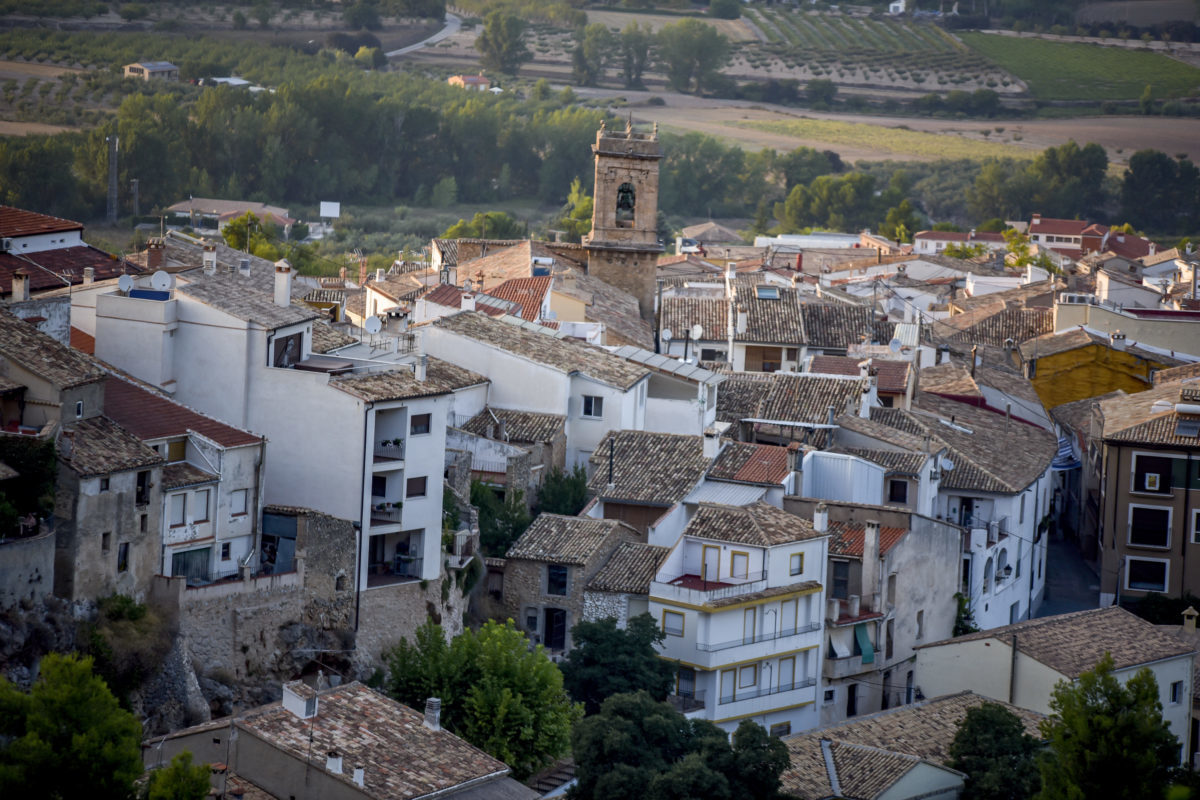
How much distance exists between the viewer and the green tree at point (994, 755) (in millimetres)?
33875

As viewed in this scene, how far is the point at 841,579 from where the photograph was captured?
3994 cm

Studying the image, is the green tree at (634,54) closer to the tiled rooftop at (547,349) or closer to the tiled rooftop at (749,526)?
the tiled rooftop at (547,349)

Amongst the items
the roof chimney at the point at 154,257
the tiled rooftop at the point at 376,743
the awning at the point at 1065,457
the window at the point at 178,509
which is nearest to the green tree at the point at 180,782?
the tiled rooftop at the point at 376,743

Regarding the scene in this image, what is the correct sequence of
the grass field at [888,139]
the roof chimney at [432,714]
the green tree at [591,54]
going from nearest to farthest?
the roof chimney at [432,714] < the grass field at [888,139] < the green tree at [591,54]

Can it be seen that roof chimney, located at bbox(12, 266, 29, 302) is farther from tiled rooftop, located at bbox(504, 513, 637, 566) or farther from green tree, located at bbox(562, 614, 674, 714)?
green tree, located at bbox(562, 614, 674, 714)

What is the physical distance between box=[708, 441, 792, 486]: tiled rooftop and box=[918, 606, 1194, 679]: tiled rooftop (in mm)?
4370

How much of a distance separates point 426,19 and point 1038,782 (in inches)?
6303

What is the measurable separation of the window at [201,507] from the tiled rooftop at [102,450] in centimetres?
126

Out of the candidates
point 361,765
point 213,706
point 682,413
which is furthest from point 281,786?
point 682,413

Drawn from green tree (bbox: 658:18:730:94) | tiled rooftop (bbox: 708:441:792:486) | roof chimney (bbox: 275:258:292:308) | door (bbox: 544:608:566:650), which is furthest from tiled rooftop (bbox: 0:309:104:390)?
green tree (bbox: 658:18:730:94)

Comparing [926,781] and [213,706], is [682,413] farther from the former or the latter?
[213,706]

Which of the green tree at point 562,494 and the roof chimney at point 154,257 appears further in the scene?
the roof chimney at point 154,257

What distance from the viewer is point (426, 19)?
188 metres

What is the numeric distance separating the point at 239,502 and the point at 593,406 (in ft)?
38.2
